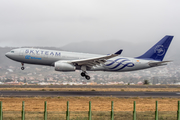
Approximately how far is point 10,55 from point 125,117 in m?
31.9

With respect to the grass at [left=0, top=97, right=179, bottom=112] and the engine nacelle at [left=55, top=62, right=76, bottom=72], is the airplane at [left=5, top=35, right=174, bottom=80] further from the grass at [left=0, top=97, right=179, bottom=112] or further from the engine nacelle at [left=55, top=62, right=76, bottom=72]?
the grass at [left=0, top=97, right=179, bottom=112]

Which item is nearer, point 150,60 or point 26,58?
point 26,58

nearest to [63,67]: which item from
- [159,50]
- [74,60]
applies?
→ [74,60]

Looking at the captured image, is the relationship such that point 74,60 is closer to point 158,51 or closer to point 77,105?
point 158,51

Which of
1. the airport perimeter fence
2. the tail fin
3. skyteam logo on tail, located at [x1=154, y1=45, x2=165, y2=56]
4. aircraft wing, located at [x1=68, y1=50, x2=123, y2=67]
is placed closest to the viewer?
the airport perimeter fence

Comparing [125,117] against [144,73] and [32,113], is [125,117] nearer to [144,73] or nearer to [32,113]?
[32,113]

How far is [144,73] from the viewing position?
586ft

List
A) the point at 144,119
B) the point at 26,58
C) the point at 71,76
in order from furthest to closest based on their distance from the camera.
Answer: the point at 71,76, the point at 26,58, the point at 144,119

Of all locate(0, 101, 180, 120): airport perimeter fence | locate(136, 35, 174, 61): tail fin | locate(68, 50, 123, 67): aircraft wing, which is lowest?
locate(0, 101, 180, 120): airport perimeter fence

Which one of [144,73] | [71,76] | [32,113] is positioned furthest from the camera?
[144,73]

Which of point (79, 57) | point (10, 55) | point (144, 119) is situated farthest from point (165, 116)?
point (10, 55)

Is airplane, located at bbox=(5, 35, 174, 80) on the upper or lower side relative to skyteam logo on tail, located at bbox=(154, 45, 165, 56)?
lower

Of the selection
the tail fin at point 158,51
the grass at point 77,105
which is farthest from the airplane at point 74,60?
the grass at point 77,105

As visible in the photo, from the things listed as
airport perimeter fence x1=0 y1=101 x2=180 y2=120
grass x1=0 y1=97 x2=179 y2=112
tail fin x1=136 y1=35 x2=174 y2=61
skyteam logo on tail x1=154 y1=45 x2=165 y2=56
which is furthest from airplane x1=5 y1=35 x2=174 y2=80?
airport perimeter fence x1=0 y1=101 x2=180 y2=120
